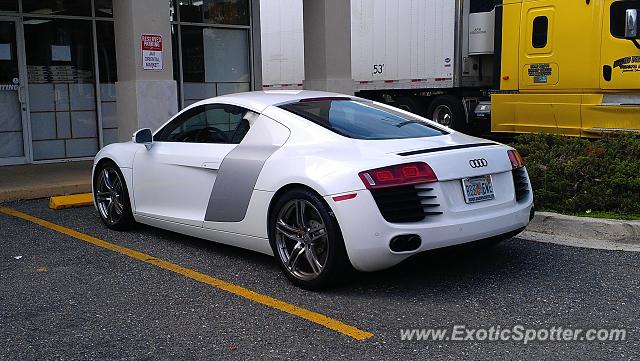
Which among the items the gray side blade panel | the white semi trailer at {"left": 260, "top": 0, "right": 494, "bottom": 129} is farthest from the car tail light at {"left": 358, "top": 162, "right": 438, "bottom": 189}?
the white semi trailer at {"left": 260, "top": 0, "right": 494, "bottom": 129}

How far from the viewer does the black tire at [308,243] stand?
4516mm

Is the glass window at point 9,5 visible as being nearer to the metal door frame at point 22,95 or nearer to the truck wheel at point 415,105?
the metal door frame at point 22,95

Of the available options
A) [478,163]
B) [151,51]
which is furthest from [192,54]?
[478,163]

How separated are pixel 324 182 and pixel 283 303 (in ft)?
2.81

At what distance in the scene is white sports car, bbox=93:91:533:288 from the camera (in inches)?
174

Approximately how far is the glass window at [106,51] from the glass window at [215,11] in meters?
1.40

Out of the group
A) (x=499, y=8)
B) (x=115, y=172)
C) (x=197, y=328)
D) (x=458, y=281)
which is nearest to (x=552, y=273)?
(x=458, y=281)

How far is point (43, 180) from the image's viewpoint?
930 centimetres

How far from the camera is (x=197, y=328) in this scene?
4145 millimetres

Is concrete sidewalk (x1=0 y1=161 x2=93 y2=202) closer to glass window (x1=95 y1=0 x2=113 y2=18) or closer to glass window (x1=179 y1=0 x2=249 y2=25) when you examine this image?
glass window (x1=95 y1=0 x2=113 y2=18)

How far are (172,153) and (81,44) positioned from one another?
6522mm

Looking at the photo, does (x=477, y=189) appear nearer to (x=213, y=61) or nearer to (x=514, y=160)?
(x=514, y=160)

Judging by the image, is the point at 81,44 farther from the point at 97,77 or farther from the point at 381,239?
the point at 381,239

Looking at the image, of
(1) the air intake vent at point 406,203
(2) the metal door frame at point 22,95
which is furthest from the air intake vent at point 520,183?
(2) the metal door frame at point 22,95
